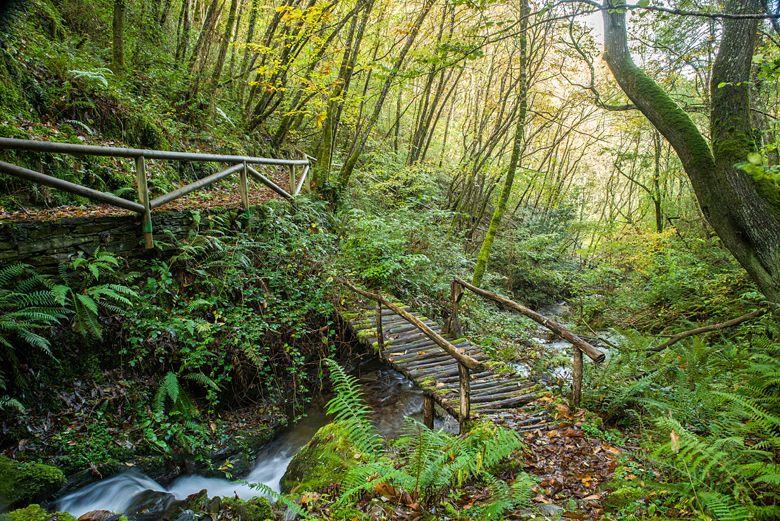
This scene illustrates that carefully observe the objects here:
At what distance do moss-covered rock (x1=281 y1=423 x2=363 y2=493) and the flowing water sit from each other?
53 centimetres

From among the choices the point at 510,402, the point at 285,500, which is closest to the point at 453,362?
the point at 510,402

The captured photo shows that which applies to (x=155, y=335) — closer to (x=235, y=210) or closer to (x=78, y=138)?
(x=235, y=210)

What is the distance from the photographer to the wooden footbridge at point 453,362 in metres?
5.04

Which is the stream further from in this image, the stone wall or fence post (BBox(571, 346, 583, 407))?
the stone wall

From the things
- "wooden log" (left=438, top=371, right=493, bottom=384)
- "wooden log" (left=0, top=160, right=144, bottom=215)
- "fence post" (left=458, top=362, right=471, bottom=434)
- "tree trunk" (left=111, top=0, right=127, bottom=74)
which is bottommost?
"wooden log" (left=438, top=371, right=493, bottom=384)

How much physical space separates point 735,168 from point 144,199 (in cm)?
754

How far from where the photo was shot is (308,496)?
382 cm

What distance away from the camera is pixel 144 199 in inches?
222

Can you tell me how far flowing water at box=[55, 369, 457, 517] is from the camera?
176 inches

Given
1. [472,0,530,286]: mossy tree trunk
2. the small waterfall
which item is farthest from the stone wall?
[472,0,530,286]: mossy tree trunk

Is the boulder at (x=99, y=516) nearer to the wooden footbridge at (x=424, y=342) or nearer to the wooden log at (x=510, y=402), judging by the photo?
the wooden footbridge at (x=424, y=342)

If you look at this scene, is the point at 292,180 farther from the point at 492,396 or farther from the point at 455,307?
the point at 492,396

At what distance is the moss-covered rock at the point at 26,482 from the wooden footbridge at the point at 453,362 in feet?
14.5

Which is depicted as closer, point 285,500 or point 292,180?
point 285,500
